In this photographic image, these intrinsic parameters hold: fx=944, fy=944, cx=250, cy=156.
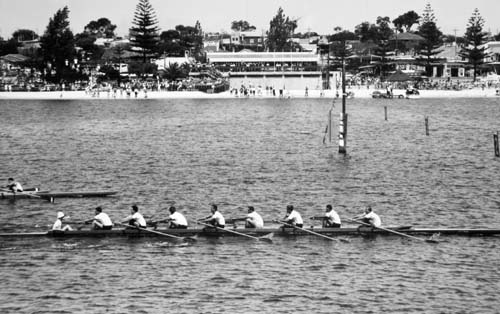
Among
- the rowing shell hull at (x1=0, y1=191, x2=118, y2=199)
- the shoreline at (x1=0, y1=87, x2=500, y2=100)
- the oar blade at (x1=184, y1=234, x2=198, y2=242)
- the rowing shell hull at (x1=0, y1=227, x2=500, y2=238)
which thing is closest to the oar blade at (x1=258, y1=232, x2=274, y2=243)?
the rowing shell hull at (x1=0, y1=227, x2=500, y2=238)

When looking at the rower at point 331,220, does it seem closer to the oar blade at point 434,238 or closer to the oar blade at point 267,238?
the oar blade at point 267,238

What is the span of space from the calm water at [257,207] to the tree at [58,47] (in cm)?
6281

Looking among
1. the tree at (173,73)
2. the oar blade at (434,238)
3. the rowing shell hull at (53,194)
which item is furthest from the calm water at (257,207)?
the tree at (173,73)

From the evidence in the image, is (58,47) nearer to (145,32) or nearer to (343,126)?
(145,32)

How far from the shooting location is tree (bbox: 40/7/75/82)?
18300 cm

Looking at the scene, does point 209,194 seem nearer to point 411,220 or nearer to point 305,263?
point 411,220

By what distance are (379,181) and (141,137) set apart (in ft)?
143

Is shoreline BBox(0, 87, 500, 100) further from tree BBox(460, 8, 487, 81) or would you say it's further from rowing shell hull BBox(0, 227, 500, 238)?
rowing shell hull BBox(0, 227, 500, 238)

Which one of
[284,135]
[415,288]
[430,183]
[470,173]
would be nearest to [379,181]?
[430,183]

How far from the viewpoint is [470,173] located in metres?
72.3

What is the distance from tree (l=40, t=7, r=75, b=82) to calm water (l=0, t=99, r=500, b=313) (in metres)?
62.8

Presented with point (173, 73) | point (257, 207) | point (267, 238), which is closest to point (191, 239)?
point (267, 238)

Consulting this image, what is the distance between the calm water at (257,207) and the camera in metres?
37.6

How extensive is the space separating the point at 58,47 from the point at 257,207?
137m
